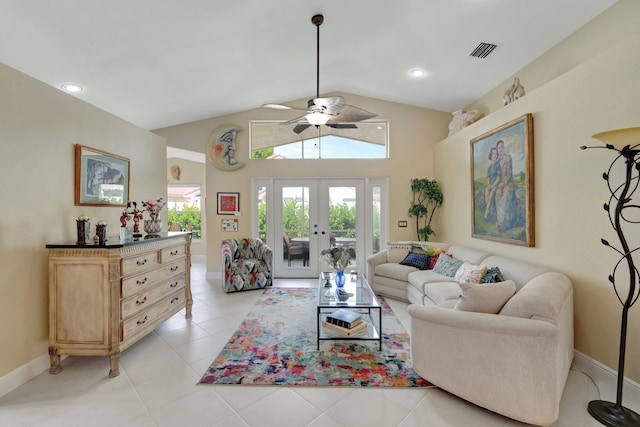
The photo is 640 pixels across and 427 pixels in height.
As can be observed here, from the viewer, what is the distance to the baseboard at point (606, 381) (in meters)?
1.94

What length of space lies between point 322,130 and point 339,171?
0.90 meters

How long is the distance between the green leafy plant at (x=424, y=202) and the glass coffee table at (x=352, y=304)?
2291 mm

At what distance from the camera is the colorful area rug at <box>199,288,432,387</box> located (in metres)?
2.21

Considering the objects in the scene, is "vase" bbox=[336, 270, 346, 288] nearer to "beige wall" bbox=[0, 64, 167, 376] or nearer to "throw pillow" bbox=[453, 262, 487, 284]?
"throw pillow" bbox=[453, 262, 487, 284]

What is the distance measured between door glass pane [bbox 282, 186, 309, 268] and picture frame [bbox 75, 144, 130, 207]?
9.10 feet

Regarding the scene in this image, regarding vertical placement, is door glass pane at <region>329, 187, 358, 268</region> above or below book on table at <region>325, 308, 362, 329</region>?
above

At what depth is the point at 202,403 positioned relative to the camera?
76.7 inches

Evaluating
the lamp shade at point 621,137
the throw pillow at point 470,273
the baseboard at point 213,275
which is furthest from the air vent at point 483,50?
the baseboard at point 213,275

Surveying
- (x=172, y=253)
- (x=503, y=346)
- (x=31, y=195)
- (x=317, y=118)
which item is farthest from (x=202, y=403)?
(x=317, y=118)

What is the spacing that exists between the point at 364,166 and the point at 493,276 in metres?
3.19

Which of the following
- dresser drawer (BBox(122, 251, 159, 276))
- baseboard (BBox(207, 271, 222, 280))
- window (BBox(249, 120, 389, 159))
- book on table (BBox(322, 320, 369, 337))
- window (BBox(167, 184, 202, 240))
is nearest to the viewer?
dresser drawer (BBox(122, 251, 159, 276))

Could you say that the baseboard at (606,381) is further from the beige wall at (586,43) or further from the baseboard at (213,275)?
the baseboard at (213,275)

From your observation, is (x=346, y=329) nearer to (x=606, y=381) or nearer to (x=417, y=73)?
(x=606, y=381)

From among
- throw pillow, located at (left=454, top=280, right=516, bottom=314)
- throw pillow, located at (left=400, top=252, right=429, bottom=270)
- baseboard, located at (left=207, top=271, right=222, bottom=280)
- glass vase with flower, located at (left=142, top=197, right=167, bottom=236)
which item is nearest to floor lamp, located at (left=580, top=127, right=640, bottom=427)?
throw pillow, located at (left=454, top=280, right=516, bottom=314)
